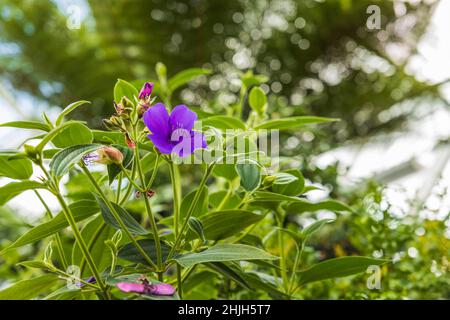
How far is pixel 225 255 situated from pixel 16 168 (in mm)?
150

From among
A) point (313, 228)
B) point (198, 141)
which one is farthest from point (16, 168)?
point (313, 228)

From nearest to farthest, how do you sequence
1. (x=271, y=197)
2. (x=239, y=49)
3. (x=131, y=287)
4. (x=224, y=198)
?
(x=131, y=287), (x=271, y=197), (x=224, y=198), (x=239, y=49)

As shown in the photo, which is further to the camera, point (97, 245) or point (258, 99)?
point (258, 99)

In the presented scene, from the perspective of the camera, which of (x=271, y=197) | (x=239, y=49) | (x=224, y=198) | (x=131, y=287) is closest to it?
(x=131, y=287)

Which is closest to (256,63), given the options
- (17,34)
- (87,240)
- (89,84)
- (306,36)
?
(306,36)

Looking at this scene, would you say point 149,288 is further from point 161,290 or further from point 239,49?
point 239,49

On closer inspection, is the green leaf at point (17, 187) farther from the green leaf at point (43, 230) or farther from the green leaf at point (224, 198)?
the green leaf at point (224, 198)

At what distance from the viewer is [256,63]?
1.75 m

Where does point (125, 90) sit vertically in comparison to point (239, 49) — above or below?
below

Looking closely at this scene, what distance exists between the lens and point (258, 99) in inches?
20.8

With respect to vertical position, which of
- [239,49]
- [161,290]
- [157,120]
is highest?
[239,49]

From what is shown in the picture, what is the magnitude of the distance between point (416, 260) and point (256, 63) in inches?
48.0

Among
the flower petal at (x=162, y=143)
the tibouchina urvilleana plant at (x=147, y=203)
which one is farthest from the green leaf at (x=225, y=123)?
the flower petal at (x=162, y=143)
